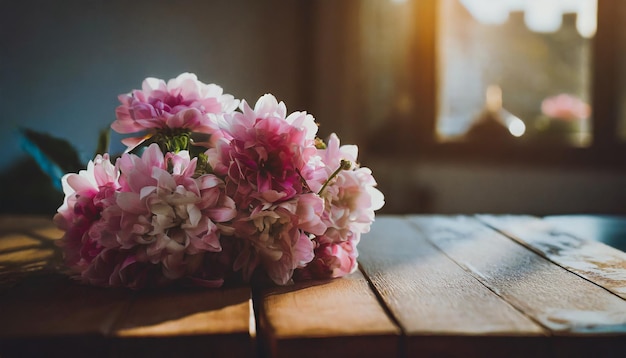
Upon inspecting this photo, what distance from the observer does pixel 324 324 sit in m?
0.57

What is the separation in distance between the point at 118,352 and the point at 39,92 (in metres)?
1.90

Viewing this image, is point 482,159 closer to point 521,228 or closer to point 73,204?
point 521,228

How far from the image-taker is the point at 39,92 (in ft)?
7.16

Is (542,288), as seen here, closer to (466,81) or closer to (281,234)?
(281,234)

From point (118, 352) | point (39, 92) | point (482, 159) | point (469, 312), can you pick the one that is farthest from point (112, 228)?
point (482, 159)

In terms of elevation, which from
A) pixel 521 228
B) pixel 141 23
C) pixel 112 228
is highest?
pixel 141 23

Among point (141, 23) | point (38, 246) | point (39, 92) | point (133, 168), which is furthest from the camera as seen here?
point (141, 23)

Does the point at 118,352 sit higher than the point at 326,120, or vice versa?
the point at 326,120

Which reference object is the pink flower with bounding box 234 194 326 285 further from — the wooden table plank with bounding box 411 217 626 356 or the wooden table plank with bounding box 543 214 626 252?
the wooden table plank with bounding box 543 214 626 252

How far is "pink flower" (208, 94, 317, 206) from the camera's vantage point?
0.68 m

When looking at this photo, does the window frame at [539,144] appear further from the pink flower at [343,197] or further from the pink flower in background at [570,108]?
the pink flower at [343,197]

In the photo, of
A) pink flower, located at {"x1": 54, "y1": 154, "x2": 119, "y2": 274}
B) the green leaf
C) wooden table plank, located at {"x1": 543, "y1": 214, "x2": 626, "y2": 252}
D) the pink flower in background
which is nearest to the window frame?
the pink flower in background

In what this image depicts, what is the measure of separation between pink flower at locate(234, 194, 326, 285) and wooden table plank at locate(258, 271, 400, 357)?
0.03 metres

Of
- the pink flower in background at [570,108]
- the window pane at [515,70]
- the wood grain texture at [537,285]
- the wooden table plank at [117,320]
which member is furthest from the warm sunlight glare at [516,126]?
the wooden table plank at [117,320]
